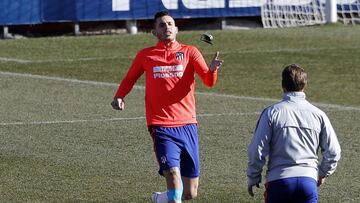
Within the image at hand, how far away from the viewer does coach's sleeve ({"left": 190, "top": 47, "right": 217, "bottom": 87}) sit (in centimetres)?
1181

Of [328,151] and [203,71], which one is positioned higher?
[203,71]

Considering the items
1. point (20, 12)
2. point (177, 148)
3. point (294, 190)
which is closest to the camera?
point (294, 190)

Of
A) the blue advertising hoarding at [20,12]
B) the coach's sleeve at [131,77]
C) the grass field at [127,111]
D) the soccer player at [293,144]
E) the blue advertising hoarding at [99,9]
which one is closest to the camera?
the soccer player at [293,144]

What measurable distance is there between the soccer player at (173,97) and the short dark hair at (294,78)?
7.48ft

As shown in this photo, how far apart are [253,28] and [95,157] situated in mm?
18108

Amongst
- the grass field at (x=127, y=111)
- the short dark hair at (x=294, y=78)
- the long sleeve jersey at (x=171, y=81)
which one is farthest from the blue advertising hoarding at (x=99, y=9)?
the short dark hair at (x=294, y=78)

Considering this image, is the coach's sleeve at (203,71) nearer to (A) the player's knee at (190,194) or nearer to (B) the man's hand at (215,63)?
(B) the man's hand at (215,63)

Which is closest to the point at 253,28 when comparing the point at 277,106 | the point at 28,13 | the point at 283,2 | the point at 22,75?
the point at 283,2

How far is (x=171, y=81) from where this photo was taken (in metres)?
11.9

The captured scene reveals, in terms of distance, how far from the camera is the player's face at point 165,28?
11.8m

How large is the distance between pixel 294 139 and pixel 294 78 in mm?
445

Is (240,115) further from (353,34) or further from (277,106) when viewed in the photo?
(353,34)

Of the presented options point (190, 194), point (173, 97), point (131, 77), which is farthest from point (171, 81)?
point (190, 194)

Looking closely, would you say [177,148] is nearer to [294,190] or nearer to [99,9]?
[294,190]
